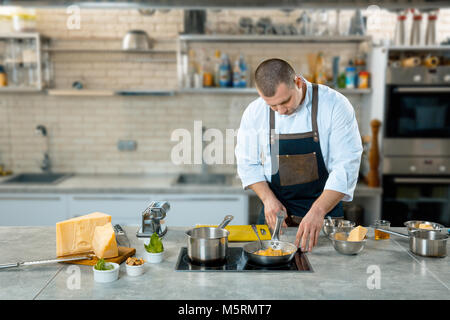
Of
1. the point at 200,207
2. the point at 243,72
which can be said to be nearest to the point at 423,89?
the point at 243,72

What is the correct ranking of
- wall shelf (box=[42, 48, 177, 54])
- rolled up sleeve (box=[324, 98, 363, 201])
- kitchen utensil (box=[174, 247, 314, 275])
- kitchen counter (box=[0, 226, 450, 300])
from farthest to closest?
wall shelf (box=[42, 48, 177, 54]), rolled up sleeve (box=[324, 98, 363, 201]), kitchen utensil (box=[174, 247, 314, 275]), kitchen counter (box=[0, 226, 450, 300])

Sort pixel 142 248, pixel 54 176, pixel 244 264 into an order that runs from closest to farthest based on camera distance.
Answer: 1. pixel 244 264
2. pixel 142 248
3. pixel 54 176

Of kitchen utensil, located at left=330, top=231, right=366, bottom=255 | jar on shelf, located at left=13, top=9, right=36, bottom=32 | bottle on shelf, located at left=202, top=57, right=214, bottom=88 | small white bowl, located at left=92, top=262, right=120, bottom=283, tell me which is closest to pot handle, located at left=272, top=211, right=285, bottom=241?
kitchen utensil, located at left=330, top=231, right=366, bottom=255

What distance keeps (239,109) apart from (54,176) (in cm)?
222

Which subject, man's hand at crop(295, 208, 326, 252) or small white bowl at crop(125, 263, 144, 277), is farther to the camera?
man's hand at crop(295, 208, 326, 252)

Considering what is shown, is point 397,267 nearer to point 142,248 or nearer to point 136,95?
point 142,248

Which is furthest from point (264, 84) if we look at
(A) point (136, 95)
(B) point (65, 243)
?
(A) point (136, 95)

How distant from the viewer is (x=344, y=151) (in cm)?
269

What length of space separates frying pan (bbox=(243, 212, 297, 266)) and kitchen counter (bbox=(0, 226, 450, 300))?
7 centimetres

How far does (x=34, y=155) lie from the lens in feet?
16.9

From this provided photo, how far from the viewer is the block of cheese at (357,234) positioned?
7.09 feet

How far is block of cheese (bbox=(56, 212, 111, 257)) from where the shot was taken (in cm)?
206

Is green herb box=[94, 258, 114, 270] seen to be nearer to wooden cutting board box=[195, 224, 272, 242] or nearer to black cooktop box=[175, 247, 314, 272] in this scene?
black cooktop box=[175, 247, 314, 272]
